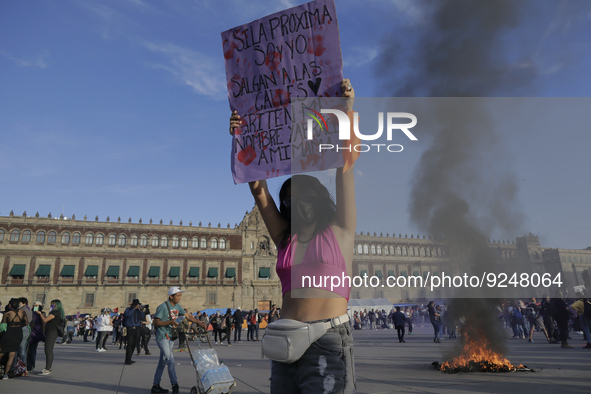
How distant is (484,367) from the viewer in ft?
21.8

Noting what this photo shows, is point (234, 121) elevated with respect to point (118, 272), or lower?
lower

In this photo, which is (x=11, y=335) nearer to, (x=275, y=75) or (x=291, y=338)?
(x=275, y=75)

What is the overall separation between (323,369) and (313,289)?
371 mm

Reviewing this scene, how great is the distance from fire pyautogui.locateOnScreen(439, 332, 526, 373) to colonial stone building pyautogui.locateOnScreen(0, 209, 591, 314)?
3090 cm

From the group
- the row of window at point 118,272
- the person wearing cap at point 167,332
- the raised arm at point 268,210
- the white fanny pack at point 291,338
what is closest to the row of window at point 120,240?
the row of window at point 118,272

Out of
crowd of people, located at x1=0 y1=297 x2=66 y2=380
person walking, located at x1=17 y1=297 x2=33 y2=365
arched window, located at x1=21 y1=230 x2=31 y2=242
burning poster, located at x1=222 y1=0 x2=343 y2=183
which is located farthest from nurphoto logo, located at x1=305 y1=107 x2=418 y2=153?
arched window, located at x1=21 y1=230 x2=31 y2=242

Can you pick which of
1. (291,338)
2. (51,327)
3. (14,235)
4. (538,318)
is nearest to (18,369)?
(51,327)

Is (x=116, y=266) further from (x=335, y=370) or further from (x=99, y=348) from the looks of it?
(x=335, y=370)

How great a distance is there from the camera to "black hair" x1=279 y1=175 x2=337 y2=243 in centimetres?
211

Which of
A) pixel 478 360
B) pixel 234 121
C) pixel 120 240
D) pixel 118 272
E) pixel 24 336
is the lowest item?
pixel 478 360

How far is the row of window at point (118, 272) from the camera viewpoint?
135ft

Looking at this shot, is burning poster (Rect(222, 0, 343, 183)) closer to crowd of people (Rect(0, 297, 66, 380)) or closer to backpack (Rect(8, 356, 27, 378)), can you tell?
crowd of people (Rect(0, 297, 66, 380))

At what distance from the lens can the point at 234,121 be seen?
2.92 metres

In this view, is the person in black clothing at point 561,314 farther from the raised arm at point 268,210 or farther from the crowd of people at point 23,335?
the crowd of people at point 23,335
